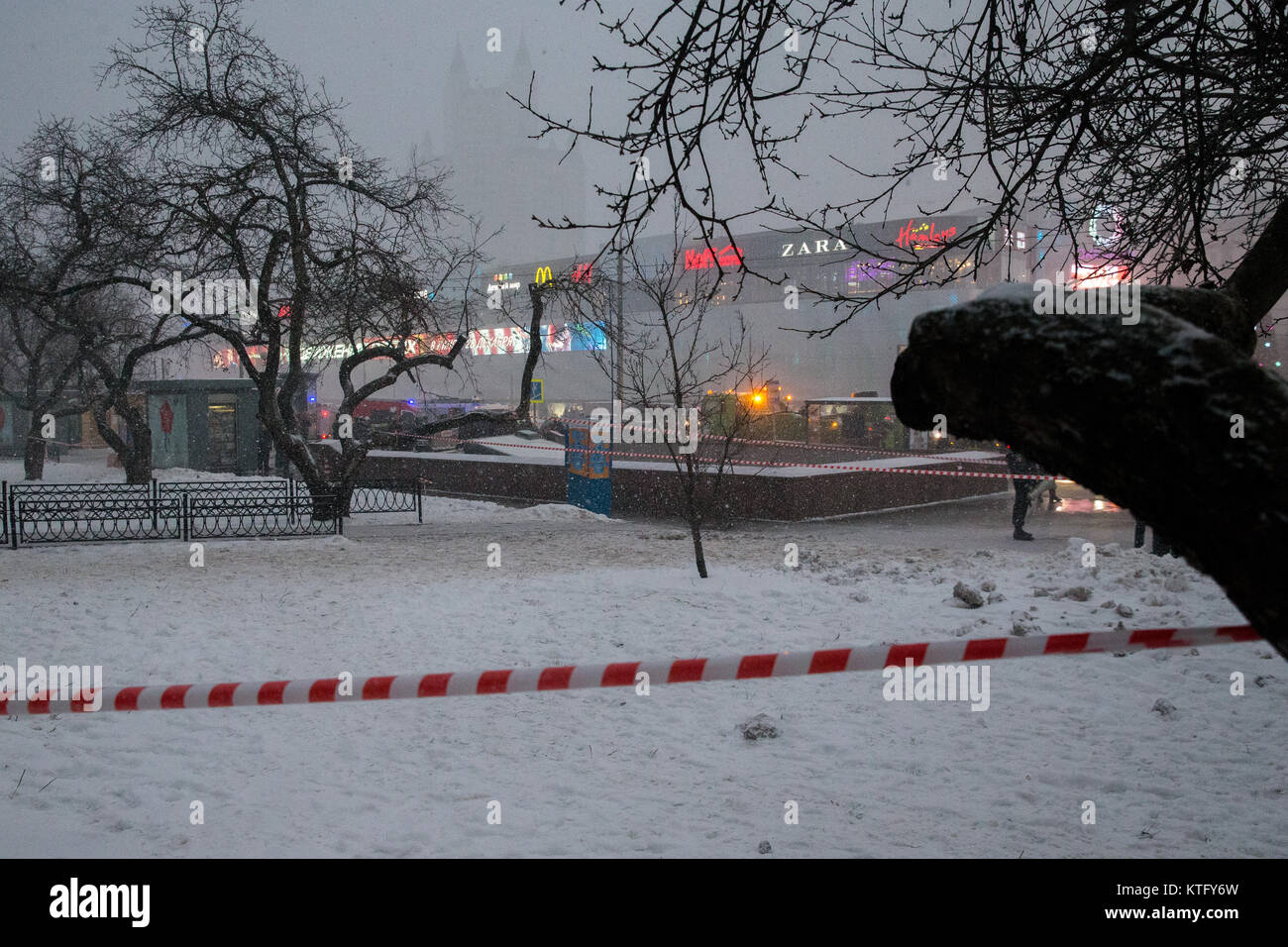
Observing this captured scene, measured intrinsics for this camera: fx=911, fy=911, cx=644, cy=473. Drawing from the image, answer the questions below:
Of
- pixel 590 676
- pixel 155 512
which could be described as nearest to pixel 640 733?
pixel 590 676

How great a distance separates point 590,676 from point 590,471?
1288 centimetres

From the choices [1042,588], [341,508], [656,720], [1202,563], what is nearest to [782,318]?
[341,508]

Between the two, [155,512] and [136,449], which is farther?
[136,449]

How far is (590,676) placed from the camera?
4.15 meters

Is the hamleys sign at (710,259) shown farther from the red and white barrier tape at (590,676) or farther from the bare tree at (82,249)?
the bare tree at (82,249)

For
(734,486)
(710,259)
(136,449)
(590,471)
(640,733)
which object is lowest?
(640,733)

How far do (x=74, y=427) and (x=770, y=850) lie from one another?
44.6m

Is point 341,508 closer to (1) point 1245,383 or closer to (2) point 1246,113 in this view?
(2) point 1246,113

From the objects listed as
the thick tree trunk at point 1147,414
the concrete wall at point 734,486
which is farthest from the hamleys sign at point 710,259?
the concrete wall at point 734,486

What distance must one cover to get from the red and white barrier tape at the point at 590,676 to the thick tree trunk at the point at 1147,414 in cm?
232

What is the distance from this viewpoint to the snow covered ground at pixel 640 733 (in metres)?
4.06

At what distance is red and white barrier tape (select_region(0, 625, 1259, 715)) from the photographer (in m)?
4.02

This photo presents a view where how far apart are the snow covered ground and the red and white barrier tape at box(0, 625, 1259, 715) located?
0.58 m

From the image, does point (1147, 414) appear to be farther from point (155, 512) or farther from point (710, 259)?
point (155, 512)
